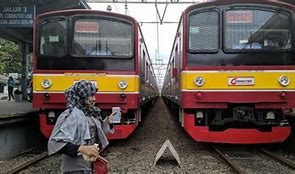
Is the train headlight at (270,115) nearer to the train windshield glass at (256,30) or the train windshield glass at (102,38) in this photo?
the train windshield glass at (256,30)

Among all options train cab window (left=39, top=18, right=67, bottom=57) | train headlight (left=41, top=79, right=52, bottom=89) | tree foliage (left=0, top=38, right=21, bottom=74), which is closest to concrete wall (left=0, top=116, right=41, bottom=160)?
train headlight (left=41, top=79, right=52, bottom=89)

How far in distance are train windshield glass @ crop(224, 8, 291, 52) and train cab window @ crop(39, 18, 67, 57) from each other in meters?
3.41

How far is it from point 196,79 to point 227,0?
68.5 inches

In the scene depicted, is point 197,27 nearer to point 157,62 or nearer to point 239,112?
point 239,112

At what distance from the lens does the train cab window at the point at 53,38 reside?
31.8 feet

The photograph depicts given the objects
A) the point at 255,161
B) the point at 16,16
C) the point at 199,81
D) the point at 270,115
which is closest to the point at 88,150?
the point at 255,161

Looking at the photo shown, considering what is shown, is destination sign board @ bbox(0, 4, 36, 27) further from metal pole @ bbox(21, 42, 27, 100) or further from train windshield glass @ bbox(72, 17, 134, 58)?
metal pole @ bbox(21, 42, 27, 100)

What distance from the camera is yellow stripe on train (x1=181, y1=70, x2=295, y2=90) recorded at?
872cm

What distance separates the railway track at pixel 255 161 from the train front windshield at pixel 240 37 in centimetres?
180

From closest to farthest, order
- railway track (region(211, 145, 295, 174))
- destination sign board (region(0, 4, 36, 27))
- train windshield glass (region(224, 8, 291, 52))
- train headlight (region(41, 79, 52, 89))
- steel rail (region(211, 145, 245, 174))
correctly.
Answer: steel rail (region(211, 145, 245, 174))
railway track (region(211, 145, 295, 174))
train windshield glass (region(224, 8, 291, 52))
train headlight (region(41, 79, 52, 89))
destination sign board (region(0, 4, 36, 27))

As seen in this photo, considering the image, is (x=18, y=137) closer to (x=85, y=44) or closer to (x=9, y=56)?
(x=85, y=44)

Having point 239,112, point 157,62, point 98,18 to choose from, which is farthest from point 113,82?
point 157,62

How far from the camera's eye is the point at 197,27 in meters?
9.12

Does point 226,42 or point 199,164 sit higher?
point 226,42
